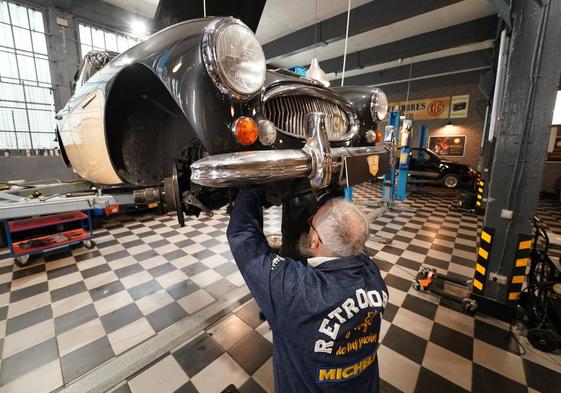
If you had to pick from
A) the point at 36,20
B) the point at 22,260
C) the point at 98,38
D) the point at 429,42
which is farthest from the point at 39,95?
the point at 429,42

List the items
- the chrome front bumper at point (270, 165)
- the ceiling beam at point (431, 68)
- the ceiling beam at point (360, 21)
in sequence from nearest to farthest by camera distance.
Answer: the chrome front bumper at point (270, 165) → the ceiling beam at point (360, 21) → the ceiling beam at point (431, 68)

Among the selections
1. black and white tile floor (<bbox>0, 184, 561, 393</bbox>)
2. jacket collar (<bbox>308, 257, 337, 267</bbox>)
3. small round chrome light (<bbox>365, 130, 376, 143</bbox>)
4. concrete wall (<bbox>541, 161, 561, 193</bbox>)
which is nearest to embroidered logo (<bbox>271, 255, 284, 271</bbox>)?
jacket collar (<bbox>308, 257, 337, 267</bbox>)

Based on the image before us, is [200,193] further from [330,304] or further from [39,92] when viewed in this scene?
[39,92]

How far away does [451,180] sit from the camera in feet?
24.9

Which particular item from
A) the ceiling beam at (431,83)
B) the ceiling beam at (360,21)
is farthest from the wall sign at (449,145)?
the ceiling beam at (360,21)

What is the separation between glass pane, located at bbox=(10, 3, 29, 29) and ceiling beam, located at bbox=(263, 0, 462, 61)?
4912 millimetres

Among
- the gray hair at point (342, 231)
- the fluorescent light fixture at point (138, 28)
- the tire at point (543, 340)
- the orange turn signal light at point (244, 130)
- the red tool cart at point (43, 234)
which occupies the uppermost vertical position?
Result: the fluorescent light fixture at point (138, 28)

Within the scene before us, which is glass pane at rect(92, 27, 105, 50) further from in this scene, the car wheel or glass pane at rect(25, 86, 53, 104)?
the car wheel

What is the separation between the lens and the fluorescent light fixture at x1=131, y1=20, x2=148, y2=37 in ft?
16.8

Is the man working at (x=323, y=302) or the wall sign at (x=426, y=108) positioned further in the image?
the wall sign at (x=426, y=108)

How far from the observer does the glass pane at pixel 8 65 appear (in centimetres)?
433

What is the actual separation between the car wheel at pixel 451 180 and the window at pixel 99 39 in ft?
30.3

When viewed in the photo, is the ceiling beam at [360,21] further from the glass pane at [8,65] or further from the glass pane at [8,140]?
the glass pane at [8,140]

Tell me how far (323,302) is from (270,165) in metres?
0.46
